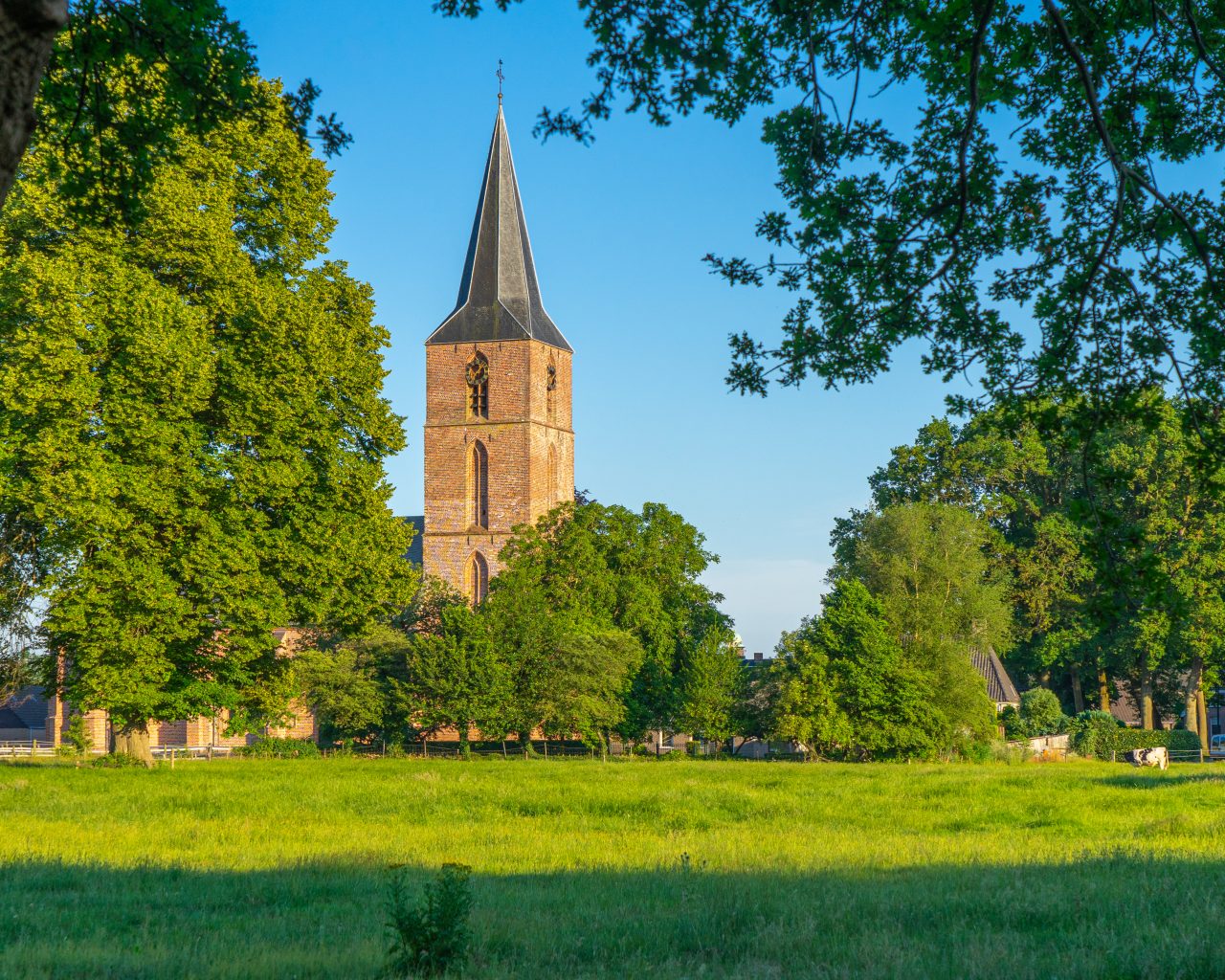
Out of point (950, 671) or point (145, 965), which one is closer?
point (145, 965)

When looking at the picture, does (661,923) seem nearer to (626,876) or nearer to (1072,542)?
(626,876)

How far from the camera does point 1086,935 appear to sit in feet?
30.1

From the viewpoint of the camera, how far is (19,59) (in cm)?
386

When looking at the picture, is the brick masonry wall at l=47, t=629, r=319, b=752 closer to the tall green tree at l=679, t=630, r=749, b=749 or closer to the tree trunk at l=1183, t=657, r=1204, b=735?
the tall green tree at l=679, t=630, r=749, b=749

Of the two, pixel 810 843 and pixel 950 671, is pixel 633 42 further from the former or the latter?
pixel 950 671

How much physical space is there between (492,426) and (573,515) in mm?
16730

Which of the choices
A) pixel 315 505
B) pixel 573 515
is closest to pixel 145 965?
pixel 315 505

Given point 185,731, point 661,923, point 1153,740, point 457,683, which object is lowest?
point 185,731

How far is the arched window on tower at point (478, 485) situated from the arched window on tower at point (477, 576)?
6.47 ft

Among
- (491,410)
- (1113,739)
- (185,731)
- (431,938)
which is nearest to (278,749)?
(185,731)

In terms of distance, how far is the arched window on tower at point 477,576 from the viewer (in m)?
71.7

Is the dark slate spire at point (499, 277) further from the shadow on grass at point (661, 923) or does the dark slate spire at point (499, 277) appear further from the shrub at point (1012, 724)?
the shadow on grass at point (661, 923)

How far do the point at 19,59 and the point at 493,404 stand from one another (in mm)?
70553

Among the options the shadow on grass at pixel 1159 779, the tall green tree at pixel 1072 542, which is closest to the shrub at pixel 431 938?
the shadow on grass at pixel 1159 779
